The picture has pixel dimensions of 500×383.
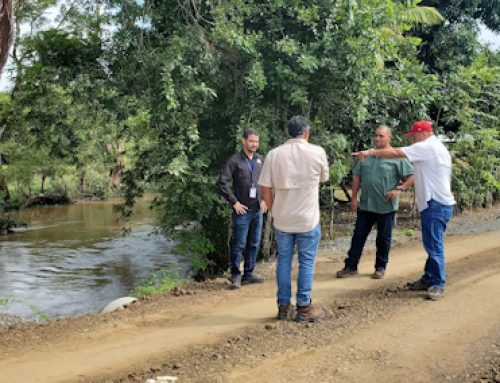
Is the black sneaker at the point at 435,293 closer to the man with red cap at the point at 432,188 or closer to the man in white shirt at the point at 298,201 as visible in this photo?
the man with red cap at the point at 432,188

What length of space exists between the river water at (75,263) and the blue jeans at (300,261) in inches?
180

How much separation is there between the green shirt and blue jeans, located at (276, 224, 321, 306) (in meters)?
1.85

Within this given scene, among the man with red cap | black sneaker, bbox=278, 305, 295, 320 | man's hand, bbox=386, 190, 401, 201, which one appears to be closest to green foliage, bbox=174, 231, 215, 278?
man's hand, bbox=386, 190, 401, 201

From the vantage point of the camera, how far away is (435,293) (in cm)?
600

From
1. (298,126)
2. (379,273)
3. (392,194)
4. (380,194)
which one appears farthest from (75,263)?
(298,126)

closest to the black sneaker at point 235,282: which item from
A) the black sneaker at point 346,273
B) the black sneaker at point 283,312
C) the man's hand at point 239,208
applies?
the man's hand at point 239,208

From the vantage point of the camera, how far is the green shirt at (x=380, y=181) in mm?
6891

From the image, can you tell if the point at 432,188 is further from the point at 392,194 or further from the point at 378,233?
the point at 378,233

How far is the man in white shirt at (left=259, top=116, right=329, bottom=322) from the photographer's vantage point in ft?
17.0

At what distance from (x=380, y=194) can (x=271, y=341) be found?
2867 mm

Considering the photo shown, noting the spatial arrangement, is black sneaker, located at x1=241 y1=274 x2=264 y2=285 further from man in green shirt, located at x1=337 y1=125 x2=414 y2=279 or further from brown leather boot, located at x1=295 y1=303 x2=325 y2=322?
brown leather boot, located at x1=295 y1=303 x2=325 y2=322

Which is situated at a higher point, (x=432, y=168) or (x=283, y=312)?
(x=432, y=168)

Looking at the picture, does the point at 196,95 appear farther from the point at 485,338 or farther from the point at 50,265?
the point at 50,265

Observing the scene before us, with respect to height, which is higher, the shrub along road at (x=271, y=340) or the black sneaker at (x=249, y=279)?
the black sneaker at (x=249, y=279)
